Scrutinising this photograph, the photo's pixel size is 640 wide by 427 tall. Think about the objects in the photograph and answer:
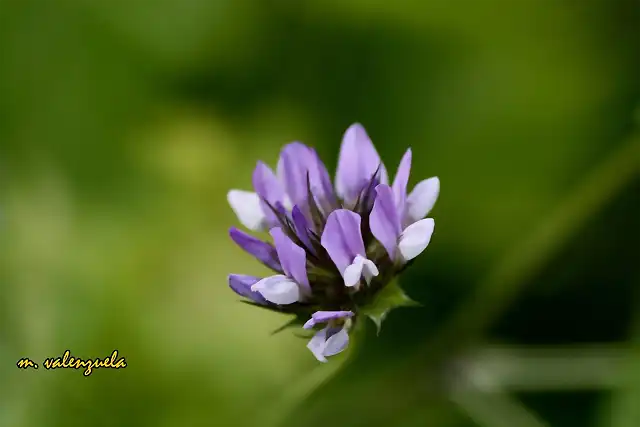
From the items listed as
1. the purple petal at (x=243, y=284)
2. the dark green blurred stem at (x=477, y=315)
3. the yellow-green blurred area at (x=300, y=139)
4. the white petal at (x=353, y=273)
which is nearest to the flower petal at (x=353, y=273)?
the white petal at (x=353, y=273)

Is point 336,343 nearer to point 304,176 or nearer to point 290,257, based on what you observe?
point 290,257

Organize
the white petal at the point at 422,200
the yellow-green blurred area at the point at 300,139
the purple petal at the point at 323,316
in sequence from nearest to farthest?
the purple petal at the point at 323,316
the white petal at the point at 422,200
the yellow-green blurred area at the point at 300,139

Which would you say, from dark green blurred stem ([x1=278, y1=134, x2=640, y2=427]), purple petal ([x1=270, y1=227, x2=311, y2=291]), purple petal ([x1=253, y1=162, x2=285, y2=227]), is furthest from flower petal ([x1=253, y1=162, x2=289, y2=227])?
dark green blurred stem ([x1=278, y1=134, x2=640, y2=427])

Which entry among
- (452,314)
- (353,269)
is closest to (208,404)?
(452,314)

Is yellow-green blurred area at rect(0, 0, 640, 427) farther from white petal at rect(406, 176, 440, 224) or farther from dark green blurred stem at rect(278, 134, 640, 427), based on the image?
white petal at rect(406, 176, 440, 224)

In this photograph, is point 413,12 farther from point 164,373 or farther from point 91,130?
point 164,373

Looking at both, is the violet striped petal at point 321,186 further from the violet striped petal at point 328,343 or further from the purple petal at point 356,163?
the violet striped petal at point 328,343
